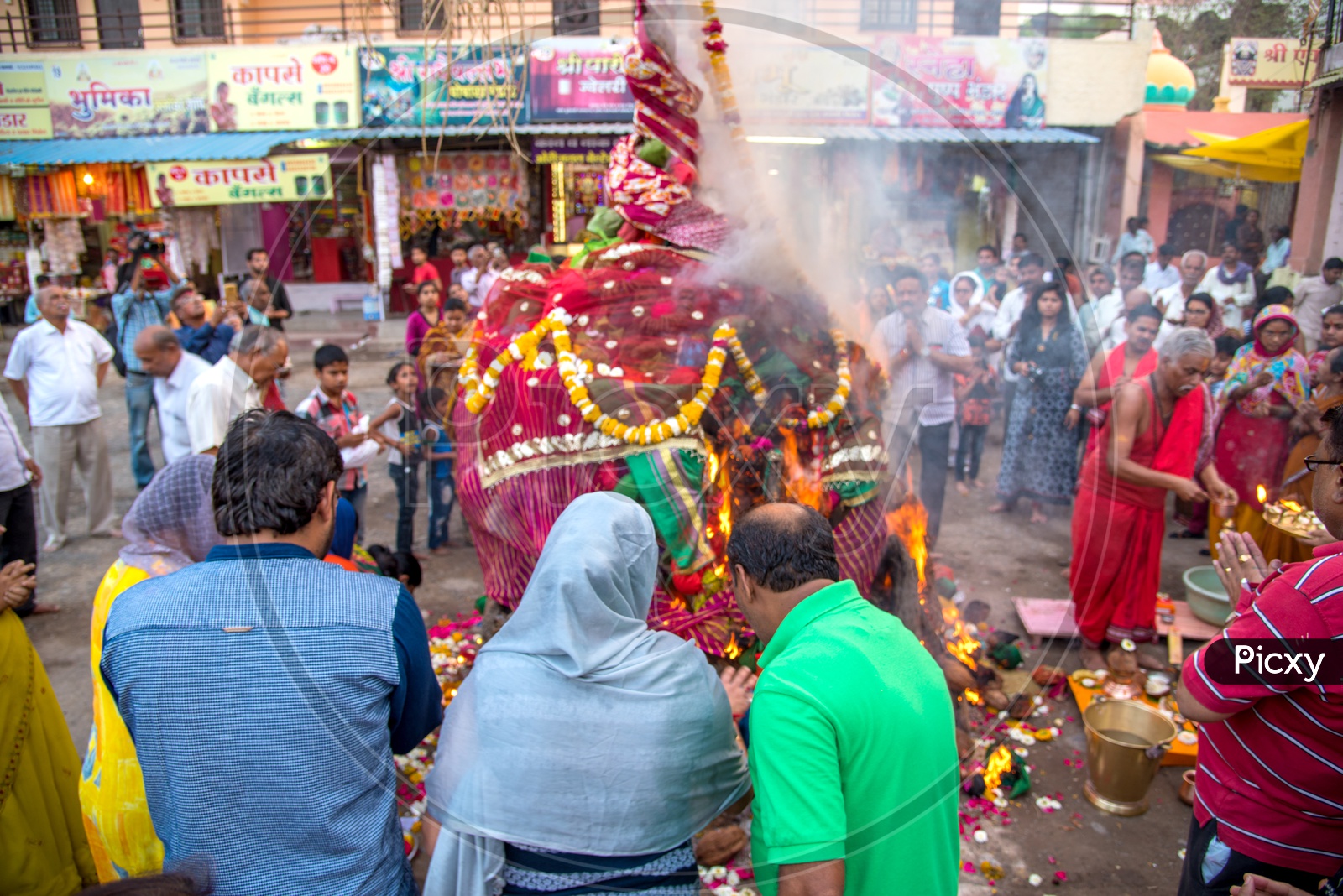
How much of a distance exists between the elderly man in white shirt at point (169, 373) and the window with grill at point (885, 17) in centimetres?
430

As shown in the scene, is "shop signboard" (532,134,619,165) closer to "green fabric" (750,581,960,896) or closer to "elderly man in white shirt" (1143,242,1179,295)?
"green fabric" (750,581,960,896)

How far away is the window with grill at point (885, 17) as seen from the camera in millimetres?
3729

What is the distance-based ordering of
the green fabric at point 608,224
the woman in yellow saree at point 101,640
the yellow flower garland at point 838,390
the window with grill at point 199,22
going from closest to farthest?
the woman in yellow saree at point 101,640
the yellow flower garland at point 838,390
the green fabric at point 608,224
the window with grill at point 199,22

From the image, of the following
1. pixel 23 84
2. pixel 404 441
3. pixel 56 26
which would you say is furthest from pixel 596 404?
pixel 23 84

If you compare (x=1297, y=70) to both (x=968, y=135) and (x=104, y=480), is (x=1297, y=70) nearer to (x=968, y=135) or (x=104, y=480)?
(x=968, y=135)

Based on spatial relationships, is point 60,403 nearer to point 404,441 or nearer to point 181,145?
point 404,441

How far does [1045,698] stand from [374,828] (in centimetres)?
340

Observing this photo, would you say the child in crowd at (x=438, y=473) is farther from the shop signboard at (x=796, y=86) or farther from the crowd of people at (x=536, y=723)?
the crowd of people at (x=536, y=723)

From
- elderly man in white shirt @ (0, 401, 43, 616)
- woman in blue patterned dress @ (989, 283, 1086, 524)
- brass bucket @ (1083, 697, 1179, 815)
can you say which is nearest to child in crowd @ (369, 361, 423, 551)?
elderly man in white shirt @ (0, 401, 43, 616)

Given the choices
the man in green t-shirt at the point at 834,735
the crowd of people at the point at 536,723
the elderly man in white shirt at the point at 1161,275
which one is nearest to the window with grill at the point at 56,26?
the crowd of people at the point at 536,723

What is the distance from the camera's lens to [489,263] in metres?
8.11

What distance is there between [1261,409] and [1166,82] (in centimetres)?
857

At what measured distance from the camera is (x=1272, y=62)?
18.9 ft

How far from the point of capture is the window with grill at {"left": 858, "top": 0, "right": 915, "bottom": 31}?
373 cm
